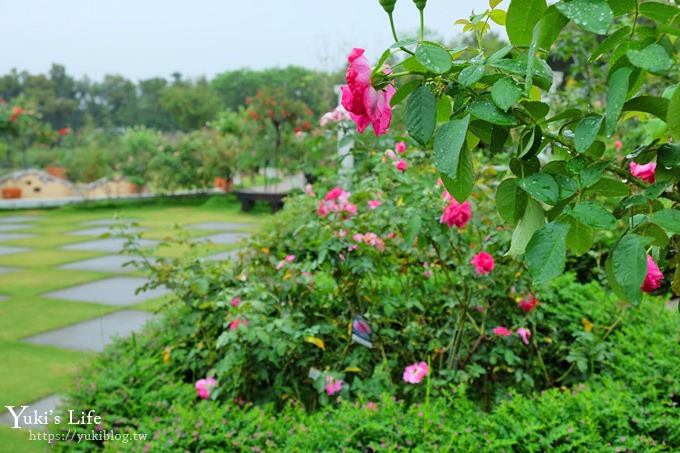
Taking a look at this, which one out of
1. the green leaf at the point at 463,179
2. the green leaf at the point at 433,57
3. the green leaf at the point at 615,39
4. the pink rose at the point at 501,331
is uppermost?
the green leaf at the point at 615,39

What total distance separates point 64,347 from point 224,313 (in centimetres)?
122

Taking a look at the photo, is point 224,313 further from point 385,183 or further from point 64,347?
point 64,347

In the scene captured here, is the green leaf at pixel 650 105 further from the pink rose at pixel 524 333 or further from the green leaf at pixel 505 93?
the pink rose at pixel 524 333

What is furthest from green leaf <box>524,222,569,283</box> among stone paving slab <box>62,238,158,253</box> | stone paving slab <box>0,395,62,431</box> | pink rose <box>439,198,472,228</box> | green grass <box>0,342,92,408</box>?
stone paving slab <box>62,238,158,253</box>

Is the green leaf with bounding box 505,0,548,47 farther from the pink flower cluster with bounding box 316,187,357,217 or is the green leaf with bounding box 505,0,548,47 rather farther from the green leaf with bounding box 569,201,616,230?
the pink flower cluster with bounding box 316,187,357,217

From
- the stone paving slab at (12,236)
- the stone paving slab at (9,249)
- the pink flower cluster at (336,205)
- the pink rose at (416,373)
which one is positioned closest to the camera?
the pink rose at (416,373)

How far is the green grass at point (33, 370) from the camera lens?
2430 mm

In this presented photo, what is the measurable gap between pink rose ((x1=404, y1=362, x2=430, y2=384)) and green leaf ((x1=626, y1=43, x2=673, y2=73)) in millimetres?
1402

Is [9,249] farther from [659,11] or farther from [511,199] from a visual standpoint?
[659,11]

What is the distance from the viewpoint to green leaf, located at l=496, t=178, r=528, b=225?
2.32 feet

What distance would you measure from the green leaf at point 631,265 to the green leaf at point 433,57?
24cm

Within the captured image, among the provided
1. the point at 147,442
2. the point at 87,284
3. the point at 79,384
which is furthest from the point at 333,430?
the point at 87,284

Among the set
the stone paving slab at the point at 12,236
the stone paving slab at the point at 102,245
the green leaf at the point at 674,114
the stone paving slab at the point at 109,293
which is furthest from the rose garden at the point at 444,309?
the stone paving slab at the point at 12,236

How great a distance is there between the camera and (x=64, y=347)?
298 cm
